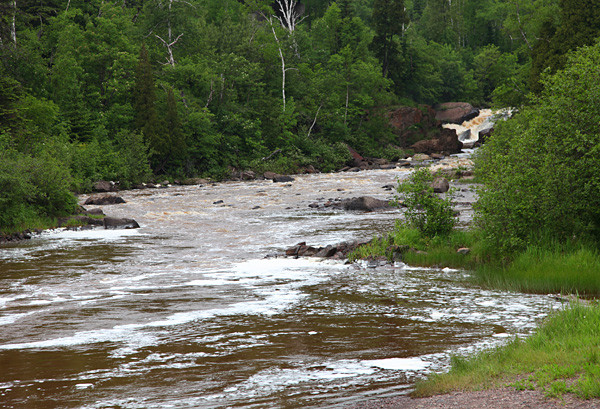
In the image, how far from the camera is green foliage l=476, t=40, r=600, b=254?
42.1 feet

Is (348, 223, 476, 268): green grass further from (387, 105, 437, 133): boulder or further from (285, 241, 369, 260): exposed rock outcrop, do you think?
(387, 105, 437, 133): boulder

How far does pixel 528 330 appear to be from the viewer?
8.90 m

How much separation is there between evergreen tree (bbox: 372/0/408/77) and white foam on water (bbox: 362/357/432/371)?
261ft

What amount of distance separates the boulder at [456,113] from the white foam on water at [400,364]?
76.0 metres

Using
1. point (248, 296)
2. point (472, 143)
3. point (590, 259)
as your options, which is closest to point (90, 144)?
point (248, 296)

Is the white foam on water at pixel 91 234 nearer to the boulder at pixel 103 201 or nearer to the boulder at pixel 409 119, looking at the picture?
the boulder at pixel 103 201

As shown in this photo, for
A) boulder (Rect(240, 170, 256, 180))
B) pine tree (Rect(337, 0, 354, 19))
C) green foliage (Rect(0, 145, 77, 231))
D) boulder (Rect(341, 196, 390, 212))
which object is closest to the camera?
green foliage (Rect(0, 145, 77, 231))

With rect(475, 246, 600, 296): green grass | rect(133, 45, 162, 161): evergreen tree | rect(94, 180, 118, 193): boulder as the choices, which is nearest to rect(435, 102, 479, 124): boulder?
rect(133, 45, 162, 161): evergreen tree

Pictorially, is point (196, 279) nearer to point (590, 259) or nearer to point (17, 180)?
point (590, 259)

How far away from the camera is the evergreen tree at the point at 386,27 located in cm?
8369

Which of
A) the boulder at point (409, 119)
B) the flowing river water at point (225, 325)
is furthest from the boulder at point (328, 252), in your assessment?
the boulder at point (409, 119)

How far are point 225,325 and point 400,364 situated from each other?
3.47 m

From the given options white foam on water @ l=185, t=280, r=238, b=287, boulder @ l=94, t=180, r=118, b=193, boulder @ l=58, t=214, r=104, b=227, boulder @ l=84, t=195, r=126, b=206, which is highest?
boulder @ l=94, t=180, r=118, b=193

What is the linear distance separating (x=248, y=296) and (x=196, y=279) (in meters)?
2.59
